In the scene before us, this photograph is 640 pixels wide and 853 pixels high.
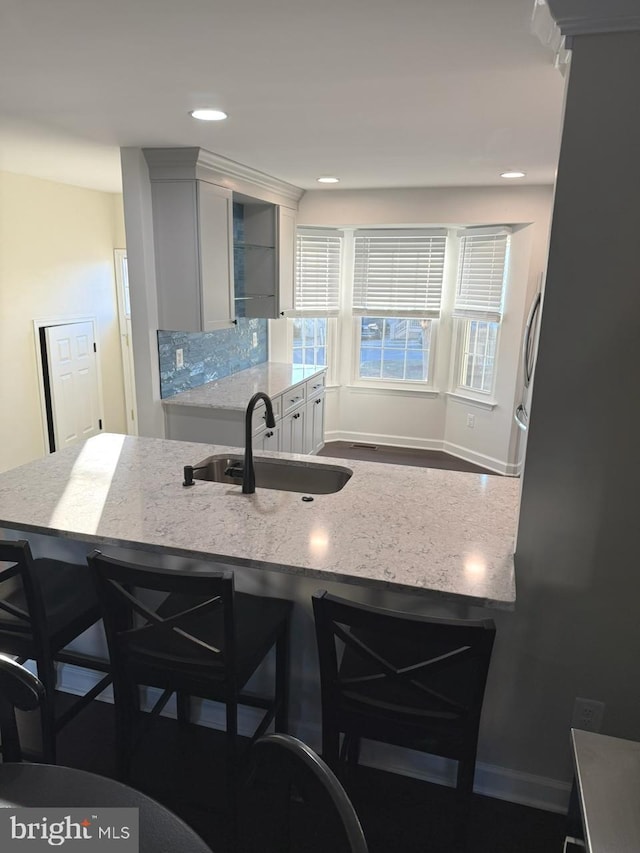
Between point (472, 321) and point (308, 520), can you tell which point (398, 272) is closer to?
point (472, 321)

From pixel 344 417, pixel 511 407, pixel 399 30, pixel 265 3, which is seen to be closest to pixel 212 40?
pixel 265 3

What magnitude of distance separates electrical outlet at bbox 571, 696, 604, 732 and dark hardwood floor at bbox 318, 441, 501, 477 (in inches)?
144

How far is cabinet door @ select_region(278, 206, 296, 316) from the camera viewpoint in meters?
4.85

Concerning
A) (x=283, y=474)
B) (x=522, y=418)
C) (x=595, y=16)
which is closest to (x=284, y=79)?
(x=595, y=16)

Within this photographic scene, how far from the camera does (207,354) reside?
439cm

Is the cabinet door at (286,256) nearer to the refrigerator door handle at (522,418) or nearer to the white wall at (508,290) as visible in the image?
the white wall at (508,290)

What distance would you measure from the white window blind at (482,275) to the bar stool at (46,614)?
4364 millimetres

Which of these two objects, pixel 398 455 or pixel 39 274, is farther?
pixel 398 455

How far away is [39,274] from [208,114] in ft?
9.19

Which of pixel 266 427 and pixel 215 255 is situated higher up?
pixel 215 255

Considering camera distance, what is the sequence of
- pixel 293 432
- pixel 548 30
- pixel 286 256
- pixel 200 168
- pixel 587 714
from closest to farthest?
pixel 548 30
pixel 587 714
pixel 200 168
pixel 293 432
pixel 286 256

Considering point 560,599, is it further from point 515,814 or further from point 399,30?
point 399,30

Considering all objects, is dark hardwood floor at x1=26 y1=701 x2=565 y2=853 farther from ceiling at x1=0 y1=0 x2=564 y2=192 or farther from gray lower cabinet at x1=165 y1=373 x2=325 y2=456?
ceiling at x1=0 y1=0 x2=564 y2=192

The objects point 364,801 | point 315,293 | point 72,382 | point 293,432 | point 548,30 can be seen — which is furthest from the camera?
point 315,293
